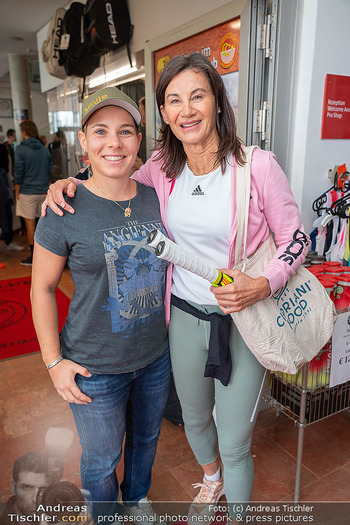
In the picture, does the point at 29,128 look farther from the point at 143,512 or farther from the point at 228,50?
the point at 143,512

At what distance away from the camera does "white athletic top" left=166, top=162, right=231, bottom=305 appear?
1354 mm

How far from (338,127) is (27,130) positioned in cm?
467

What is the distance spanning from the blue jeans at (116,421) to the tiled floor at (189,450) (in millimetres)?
460

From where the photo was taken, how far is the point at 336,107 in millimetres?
2209

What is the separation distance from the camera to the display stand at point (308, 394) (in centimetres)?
182

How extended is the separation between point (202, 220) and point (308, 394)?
3.57 ft

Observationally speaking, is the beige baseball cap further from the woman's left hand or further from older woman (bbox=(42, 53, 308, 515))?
the woman's left hand

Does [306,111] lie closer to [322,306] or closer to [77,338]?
[322,306]

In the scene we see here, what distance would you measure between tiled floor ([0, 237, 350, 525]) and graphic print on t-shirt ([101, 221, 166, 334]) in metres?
1.07

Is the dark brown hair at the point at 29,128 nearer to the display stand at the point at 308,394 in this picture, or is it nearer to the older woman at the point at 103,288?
the older woman at the point at 103,288

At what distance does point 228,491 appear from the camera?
1534 millimetres

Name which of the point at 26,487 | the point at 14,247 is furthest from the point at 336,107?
the point at 14,247

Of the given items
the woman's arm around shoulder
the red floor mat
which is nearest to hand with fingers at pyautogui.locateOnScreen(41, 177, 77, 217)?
the woman's arm around shoulder

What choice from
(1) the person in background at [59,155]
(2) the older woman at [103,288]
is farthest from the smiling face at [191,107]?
(1) the person in background at [59,155]
